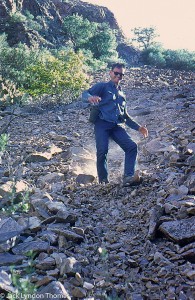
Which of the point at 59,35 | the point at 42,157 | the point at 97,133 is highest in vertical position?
the point at 59,35

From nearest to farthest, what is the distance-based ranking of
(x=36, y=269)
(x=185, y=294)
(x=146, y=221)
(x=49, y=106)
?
(x=185, y=294)
(x=36, y=269)
(x=146, y=221)
(x=49, y=106)

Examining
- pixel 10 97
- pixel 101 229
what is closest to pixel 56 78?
pixel 10 97

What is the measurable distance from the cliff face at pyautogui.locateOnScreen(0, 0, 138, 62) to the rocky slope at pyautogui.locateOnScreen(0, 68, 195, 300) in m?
19.4

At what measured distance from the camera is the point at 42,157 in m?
5.21

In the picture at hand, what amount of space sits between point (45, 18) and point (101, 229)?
31.3m

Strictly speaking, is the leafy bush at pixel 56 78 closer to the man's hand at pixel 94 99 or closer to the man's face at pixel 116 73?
the man's face at pixel 116 73

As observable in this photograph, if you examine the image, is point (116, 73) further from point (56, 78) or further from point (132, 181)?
point (56, 78)

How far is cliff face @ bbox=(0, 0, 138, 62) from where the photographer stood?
2323 centimetres

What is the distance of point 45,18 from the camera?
3156cm

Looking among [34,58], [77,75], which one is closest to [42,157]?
[77,75]

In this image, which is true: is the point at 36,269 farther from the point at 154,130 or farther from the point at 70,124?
the point at 70,124

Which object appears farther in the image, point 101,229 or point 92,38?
point 92,38

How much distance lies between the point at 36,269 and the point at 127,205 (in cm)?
141

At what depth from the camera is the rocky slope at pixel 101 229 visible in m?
2.06
